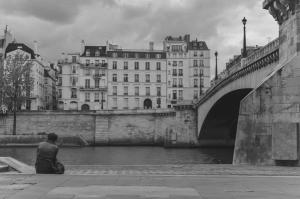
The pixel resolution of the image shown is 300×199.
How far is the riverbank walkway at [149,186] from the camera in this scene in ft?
30.3

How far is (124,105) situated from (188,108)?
37439 mm

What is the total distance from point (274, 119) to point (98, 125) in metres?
61.0

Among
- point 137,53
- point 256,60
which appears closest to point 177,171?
point 256,60

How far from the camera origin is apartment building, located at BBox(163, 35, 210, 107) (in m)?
109

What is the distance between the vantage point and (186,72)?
109 meters

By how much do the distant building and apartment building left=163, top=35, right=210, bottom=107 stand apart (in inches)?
1042

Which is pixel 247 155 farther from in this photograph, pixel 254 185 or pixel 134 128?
pixel 134 128

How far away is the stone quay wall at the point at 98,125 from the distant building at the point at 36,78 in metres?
18.8

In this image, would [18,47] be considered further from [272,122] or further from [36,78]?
[272,122]

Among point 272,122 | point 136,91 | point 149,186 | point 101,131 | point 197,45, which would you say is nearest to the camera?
point 149,186

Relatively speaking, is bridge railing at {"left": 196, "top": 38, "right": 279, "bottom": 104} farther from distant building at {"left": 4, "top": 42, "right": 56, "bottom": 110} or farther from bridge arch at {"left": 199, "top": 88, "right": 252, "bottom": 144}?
distant building at {"left": 4, "top": 42, "right": 56, "bottom": 110}

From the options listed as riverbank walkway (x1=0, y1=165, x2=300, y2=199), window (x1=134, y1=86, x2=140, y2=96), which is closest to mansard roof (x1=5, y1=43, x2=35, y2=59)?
window (x1=134, y1=86, x2=140, y2=96)

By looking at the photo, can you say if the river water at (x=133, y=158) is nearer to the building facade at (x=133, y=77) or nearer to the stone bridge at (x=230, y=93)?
the stone bridge at (x=230, y=93)

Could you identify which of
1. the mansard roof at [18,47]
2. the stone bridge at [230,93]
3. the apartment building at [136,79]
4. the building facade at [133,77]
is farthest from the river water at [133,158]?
the mansard roof at [18,47]
